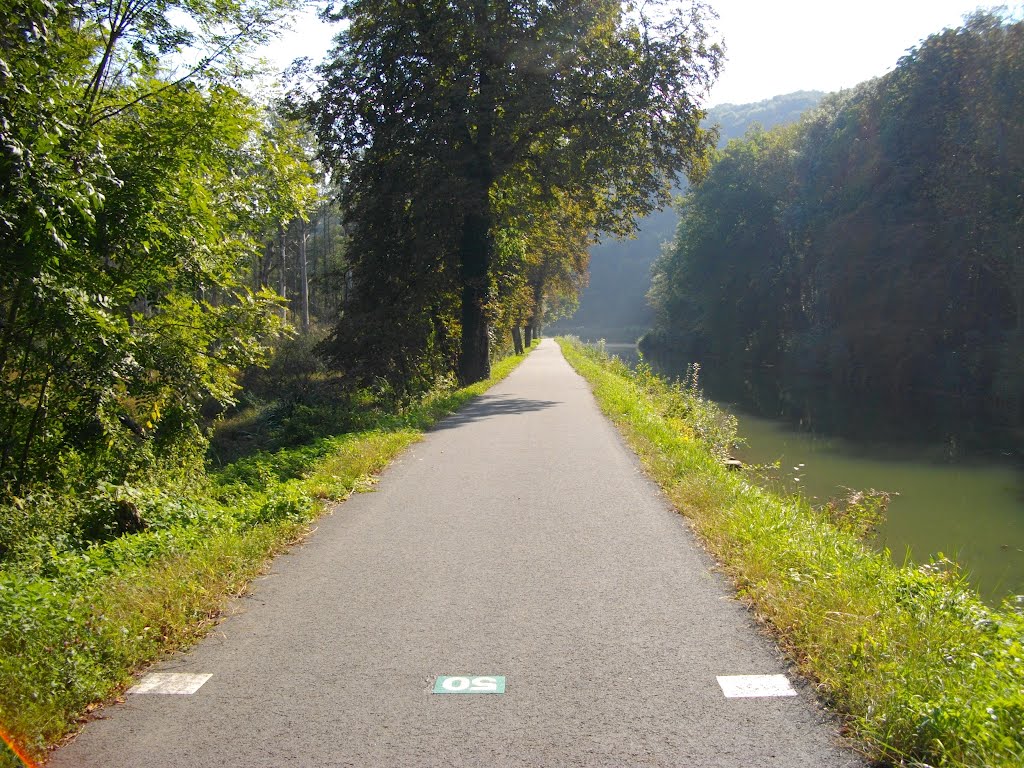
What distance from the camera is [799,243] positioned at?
51.3 meters

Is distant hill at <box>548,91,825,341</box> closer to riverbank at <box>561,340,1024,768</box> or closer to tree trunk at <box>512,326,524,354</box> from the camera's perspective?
tree trunk at <box>512,326,524,354</box>

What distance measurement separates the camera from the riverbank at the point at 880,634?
3.32 m

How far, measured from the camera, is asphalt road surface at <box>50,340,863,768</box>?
3480mm

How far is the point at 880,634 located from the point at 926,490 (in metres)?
11.0

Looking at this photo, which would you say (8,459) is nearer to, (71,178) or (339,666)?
(71,178)

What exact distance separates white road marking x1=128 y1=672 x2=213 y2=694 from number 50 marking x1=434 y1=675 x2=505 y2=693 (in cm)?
127

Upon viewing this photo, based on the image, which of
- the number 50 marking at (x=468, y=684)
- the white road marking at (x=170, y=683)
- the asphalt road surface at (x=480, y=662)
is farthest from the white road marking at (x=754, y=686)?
the white road marking at (x=170, y=683)

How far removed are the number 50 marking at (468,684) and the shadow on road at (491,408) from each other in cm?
1060

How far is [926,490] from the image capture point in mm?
13969

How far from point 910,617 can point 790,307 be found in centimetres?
5294

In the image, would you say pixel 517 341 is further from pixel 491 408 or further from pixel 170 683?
pixel 170 683

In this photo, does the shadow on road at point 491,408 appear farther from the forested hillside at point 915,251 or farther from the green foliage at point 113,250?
the forested hillside at point 915,251

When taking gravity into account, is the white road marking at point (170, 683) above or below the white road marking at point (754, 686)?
above

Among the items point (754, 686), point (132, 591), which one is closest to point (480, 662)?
point (754, 686)
